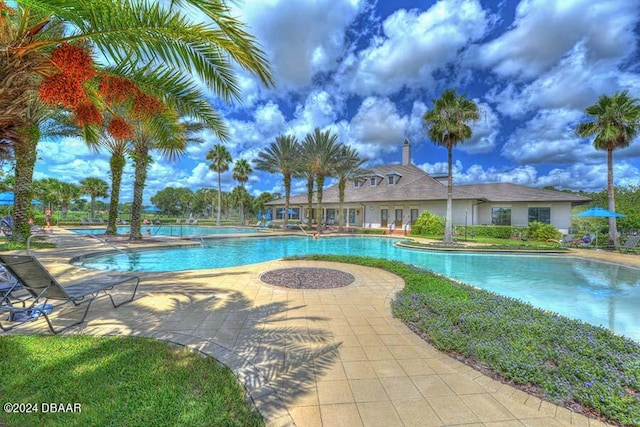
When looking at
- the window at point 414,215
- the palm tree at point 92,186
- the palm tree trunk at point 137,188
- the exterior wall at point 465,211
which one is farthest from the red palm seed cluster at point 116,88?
the palm tree at point 92,186

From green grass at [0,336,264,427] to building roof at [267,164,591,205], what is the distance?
990 inches

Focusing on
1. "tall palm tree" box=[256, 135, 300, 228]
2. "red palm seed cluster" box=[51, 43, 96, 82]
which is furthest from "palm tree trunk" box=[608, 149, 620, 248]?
"red palm seed cluster" box=[51, 43, 96, 82]

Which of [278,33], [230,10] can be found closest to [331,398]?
[230,10]

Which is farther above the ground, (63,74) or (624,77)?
(624,77)

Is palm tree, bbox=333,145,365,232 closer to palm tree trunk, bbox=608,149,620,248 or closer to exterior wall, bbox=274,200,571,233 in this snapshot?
exterior wall, bbox=274,200,571,233

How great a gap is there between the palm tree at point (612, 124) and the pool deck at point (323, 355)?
19.1 metres

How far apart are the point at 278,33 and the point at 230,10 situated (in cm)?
291

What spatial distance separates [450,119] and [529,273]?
981 cm

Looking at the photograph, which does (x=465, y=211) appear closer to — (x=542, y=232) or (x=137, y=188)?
(x=542, y=232)

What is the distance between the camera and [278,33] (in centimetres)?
528

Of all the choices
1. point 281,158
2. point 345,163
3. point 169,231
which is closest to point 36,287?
point 345,163

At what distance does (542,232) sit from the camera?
787 inches

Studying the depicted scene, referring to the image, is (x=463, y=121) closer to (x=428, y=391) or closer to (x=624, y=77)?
(x=624, y=77)

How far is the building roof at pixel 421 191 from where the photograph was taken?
23406mm
